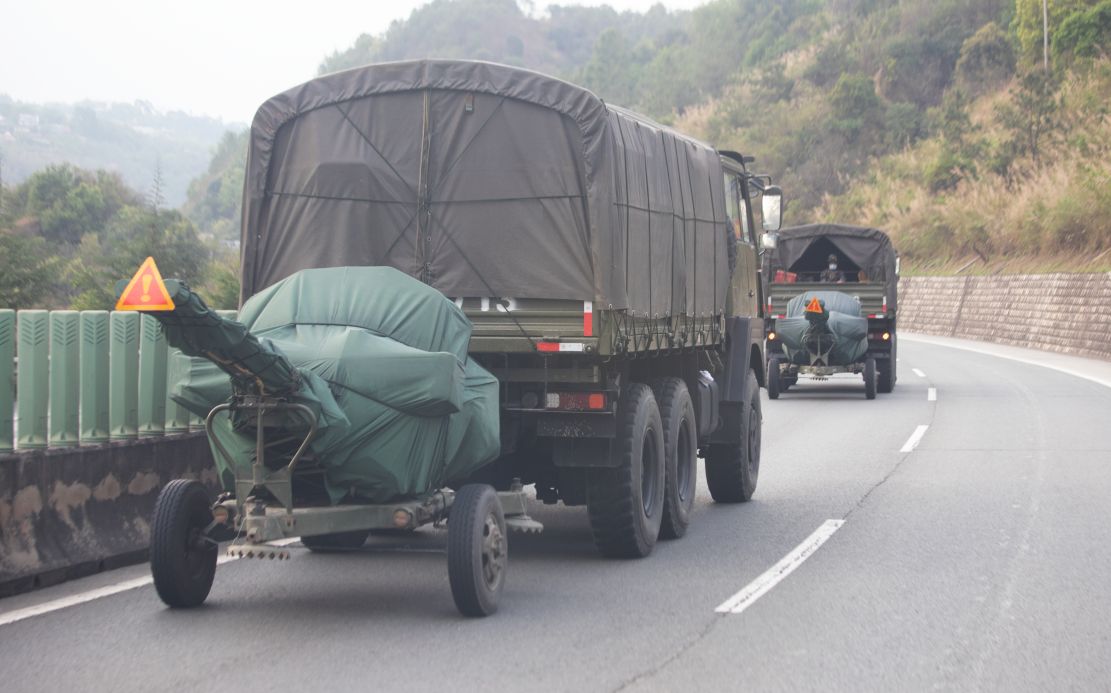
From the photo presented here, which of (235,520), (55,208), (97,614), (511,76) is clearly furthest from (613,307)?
(55,208)

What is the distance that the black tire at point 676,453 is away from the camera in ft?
32.6

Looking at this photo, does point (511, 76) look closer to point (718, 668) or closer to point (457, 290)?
point (457, 290)

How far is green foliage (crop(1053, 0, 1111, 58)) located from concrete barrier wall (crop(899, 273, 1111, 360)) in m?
14.3

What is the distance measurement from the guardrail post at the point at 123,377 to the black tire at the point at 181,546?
1779 millimetres

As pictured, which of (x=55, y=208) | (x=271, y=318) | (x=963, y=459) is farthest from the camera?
(x=55, y=208)

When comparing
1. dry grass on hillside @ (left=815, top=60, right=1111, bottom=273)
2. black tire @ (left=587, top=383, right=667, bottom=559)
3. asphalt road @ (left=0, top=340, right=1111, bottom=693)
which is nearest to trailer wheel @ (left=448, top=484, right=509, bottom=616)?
asphalt road @ (left=0, top=340, right=1111, bottom=693)

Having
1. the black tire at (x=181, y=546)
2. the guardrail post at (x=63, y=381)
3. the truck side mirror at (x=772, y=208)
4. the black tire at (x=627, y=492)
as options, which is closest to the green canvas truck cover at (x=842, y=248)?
the truck side mirror at (x=772, y=208)

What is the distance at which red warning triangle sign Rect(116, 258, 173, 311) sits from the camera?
590cm

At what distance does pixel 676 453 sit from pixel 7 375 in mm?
4294

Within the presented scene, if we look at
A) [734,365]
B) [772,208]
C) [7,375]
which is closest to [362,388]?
[7,375]

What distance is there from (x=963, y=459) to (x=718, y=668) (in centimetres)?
942

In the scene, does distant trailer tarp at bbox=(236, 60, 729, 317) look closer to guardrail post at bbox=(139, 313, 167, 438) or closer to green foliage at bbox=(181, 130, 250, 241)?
guardrail post at bbox=(139, 313, 167, 438)

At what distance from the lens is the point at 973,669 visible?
21.1ft

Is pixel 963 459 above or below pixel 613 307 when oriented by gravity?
below
